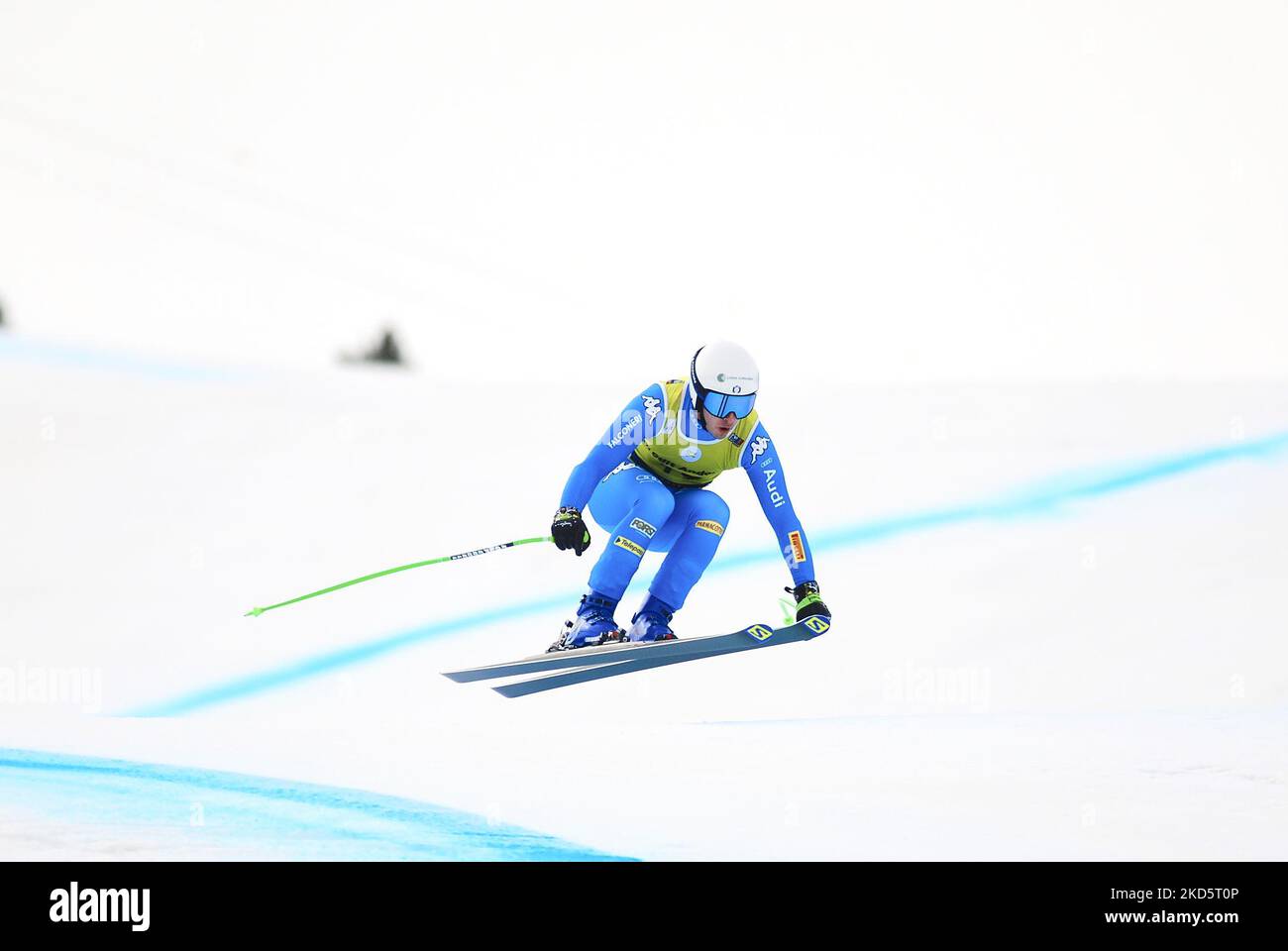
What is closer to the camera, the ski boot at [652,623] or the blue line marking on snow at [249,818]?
the blue line marking on snow at [249,818]

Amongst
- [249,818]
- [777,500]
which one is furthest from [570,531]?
[249,818]

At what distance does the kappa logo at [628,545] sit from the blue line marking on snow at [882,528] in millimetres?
2982

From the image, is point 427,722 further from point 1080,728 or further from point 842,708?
point 1080,728

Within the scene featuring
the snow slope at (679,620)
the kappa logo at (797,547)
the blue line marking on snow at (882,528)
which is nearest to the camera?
the snow slope at (679,620)

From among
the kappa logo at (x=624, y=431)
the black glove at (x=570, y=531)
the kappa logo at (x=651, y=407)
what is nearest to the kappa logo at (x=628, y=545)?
the black glove at (x=570, y=531)

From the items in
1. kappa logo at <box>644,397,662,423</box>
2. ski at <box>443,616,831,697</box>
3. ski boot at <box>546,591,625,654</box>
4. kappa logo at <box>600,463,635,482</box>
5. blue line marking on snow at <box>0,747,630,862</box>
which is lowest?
blue line marking on snow at <box>0,747,630,862</box>

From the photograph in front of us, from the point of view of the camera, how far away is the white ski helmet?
257 inches

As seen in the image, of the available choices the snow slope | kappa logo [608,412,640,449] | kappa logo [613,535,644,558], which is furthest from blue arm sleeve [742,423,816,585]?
the snow slope

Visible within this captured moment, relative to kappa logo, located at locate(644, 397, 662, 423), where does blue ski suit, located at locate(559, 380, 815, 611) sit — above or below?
below

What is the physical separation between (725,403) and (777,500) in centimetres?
60

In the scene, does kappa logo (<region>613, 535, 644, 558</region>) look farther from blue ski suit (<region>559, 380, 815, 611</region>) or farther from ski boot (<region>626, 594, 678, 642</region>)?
ski boot (<region>626, 594, 678, 642</region>)

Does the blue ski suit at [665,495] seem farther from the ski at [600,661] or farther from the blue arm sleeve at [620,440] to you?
the ski at [600,661]

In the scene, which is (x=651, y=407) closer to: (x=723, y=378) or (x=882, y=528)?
(x=723, y=378)

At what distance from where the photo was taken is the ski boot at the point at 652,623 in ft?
22.1
